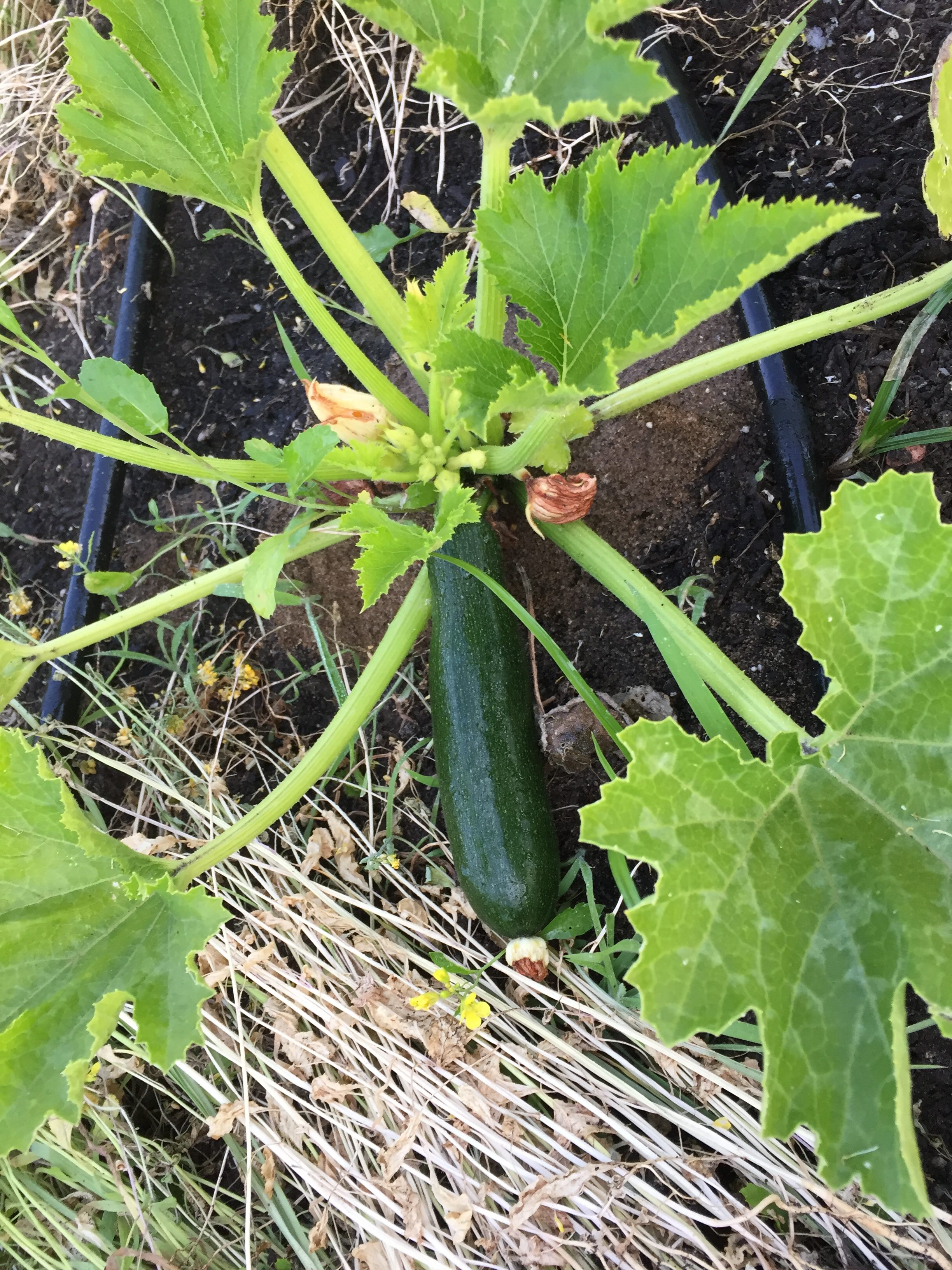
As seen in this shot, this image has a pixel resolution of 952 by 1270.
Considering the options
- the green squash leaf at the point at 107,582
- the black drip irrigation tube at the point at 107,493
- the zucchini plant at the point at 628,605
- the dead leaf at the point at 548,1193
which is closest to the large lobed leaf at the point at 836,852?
the zucchini plant at the point at 628,605

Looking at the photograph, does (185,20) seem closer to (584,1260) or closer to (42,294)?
(42,294)

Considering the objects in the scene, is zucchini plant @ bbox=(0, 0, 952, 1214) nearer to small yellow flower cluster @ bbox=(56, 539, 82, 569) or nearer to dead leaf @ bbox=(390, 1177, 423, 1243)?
dead leaf @ bbox=(390, 1177, 423, 1243)

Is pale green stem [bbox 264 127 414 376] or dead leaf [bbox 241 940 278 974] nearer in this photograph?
pale green stem [bbox 264 127 414 376]

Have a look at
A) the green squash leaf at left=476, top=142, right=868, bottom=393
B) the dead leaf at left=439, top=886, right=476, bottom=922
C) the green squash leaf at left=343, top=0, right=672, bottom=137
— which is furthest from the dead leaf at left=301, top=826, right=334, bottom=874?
the green squash leaf at left=343, top=0, right=672, bottom=137

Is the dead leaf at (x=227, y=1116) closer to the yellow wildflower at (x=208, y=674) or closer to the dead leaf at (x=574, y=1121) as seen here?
the dead leaf at (x=574, y=1121)

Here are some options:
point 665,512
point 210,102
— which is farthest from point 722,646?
point 210,102

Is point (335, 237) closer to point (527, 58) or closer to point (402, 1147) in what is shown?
point (527, 58)
